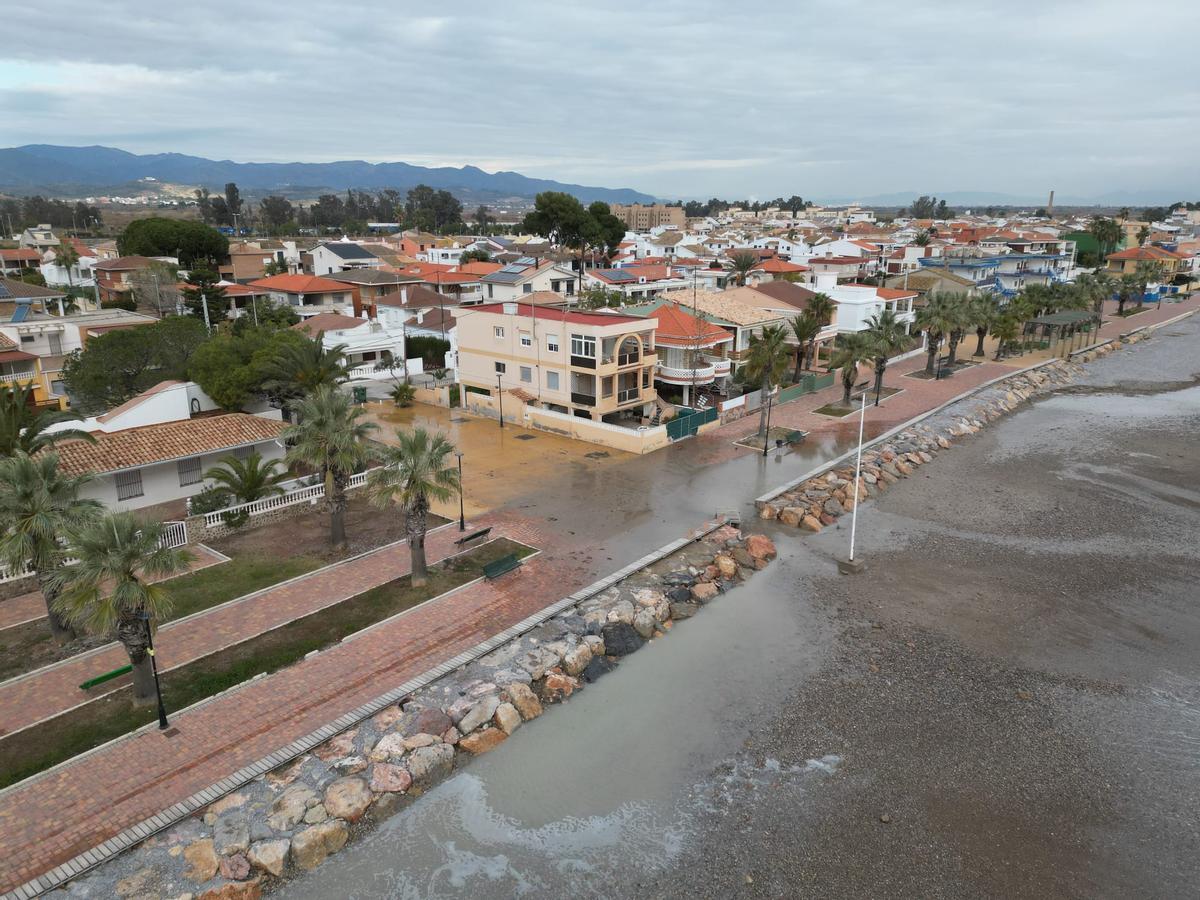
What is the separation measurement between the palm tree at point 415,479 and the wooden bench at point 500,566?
2331 mm

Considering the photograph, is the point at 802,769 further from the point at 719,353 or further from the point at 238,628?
the point at 719,353

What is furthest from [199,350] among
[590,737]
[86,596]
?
[590,737]

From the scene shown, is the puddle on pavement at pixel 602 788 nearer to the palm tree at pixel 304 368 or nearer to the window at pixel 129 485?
the window at pixel 129 485

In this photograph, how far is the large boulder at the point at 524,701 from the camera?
18.2 meters

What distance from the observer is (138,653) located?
656 inches

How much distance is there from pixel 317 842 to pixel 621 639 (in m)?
9.71

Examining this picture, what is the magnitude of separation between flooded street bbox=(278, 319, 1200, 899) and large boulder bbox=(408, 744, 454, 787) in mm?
316

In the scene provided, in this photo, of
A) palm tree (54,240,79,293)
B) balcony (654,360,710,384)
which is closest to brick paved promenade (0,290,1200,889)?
balcony (654,360,710,384)

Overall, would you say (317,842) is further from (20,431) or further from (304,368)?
(304,368)

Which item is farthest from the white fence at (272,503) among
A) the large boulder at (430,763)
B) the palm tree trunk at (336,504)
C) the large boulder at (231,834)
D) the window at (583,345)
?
the window at (583,345)

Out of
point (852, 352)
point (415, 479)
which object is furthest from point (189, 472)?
point (852, 352)

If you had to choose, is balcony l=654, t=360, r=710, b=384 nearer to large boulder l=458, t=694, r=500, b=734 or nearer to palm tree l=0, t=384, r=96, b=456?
large boulder l=458, t=694, r=500, b=734

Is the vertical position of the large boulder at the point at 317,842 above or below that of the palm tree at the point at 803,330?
below

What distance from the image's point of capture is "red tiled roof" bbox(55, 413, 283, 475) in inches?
1010
